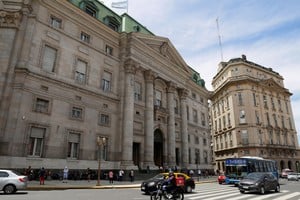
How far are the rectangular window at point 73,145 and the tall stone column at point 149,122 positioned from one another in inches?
355

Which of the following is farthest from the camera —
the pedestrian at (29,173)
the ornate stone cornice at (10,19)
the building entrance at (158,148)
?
the building entrance at (158,148)

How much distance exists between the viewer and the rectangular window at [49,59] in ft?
74.2

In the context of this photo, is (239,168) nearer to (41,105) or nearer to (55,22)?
(41,105)

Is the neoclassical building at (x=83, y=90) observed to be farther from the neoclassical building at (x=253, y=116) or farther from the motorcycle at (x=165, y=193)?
the neoclassical building at (x=253, y=116)

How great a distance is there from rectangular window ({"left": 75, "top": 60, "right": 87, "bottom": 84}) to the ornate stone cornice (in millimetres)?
6875

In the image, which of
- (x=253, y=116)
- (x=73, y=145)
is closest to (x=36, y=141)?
(x=73, y=145)

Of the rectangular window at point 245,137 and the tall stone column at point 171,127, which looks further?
the rectangular window at point 245,137

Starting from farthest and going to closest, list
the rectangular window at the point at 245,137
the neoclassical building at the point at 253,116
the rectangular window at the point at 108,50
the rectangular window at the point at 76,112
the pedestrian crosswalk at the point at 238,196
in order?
the neoclassical building at the point at 253,116
the rectangular window at the point at 245,137
the rectangular window at the point at 108,50
the rectangular window at the point at 76,112
the pedestrian crosswalk at the point at 238,196

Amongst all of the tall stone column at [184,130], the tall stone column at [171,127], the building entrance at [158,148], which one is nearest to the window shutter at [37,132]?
the building entrance at [158,148]

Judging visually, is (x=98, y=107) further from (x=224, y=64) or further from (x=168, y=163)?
(x=224, y=64)

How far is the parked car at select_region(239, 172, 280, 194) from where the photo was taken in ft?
51.0

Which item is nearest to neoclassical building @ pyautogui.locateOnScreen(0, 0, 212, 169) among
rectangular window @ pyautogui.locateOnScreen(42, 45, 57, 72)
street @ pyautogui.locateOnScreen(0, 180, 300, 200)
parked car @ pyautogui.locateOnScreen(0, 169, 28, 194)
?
rectangular window @ pyautogui.locateOnScreen(42, 45, 57, 72)

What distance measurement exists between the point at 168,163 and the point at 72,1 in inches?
950

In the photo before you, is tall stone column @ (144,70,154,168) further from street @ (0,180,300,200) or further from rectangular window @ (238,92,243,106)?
rectangular window @ (238,92,243,106)
